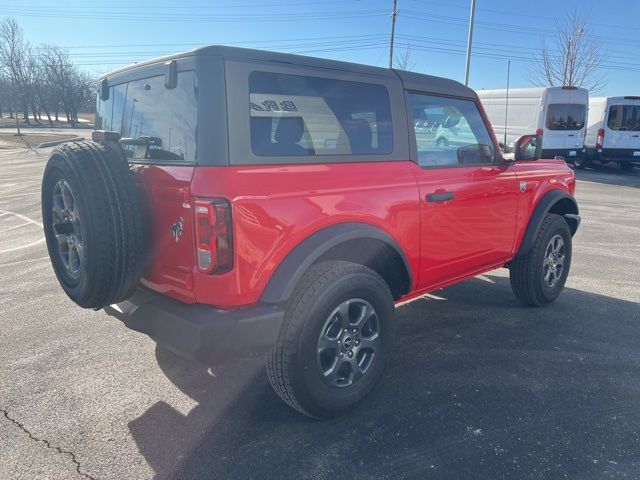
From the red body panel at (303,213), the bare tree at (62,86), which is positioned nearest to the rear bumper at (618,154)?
the red body panel at (303,213)

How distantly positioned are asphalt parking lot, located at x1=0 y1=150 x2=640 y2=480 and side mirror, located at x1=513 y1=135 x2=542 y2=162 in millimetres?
1404

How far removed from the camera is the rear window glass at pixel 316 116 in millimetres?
2576

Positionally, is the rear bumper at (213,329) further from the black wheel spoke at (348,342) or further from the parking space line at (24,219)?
the parking space line at (24,219)

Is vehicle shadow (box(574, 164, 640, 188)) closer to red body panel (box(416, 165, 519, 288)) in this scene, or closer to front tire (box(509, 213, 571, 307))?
front tire (box(509, 213, 571, 307))

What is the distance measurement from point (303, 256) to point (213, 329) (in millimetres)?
586

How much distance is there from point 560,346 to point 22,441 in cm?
362

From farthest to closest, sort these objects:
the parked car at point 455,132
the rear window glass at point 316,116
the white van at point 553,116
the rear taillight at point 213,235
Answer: the white van at point 553,116 < the parked car at point 455,132 < the rear window glass at point 316,116 < the rear taillight at point 213,235

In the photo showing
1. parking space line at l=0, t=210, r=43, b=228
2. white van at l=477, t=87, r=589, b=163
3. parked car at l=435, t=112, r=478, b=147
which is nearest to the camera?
parked car at l=435, t=112, r=478, b=147


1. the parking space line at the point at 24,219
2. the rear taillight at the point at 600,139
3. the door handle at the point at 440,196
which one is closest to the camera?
the door handle at the point at 440,196

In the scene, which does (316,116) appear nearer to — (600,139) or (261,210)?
(261,210)

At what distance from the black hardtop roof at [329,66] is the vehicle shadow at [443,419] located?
1.91 metres

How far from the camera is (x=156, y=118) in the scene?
284 centimetres

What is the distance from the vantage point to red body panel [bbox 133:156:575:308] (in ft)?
7.92

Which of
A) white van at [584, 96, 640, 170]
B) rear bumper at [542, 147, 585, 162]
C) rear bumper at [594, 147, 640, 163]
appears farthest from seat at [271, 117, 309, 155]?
rear bumper at [594, 147, 640, 163]
